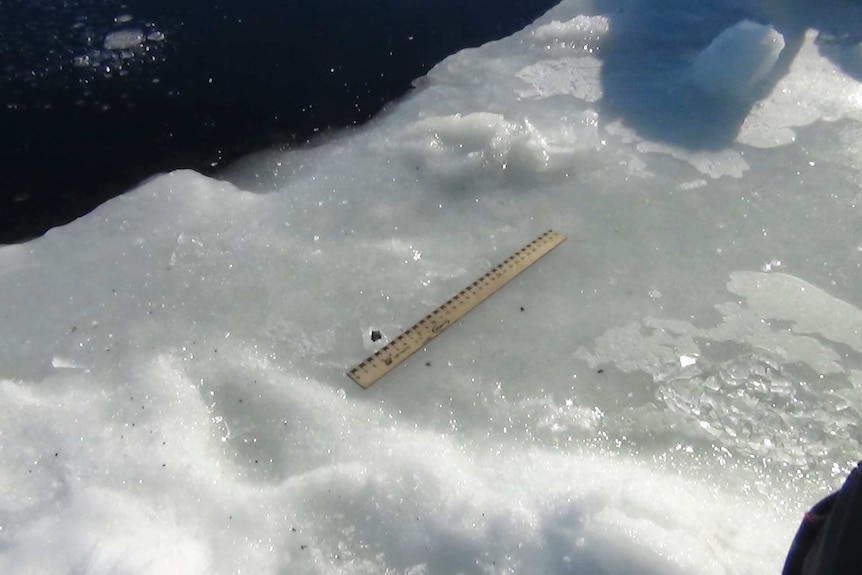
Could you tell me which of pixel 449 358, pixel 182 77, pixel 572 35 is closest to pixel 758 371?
pixel 449 358

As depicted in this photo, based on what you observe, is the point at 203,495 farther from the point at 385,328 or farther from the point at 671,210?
the point at 671,210

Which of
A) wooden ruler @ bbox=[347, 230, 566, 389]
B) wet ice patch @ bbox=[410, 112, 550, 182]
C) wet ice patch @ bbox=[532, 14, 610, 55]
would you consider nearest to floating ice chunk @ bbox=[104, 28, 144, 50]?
wet ice patch @ bbox=[410, 112, 550, 182]

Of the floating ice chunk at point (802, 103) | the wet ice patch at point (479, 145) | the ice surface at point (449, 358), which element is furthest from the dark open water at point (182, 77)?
the floating ice chunk at point (802, 103)

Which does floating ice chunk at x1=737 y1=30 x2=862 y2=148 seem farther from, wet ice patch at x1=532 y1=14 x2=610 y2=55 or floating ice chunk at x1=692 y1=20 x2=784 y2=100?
wet ice patch at x1=532 y1=14 x2=610 y2=55

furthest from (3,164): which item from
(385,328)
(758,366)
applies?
(758,366)

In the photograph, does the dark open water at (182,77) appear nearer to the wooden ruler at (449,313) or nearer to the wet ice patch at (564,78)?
the wet ice patch at (564,78)
